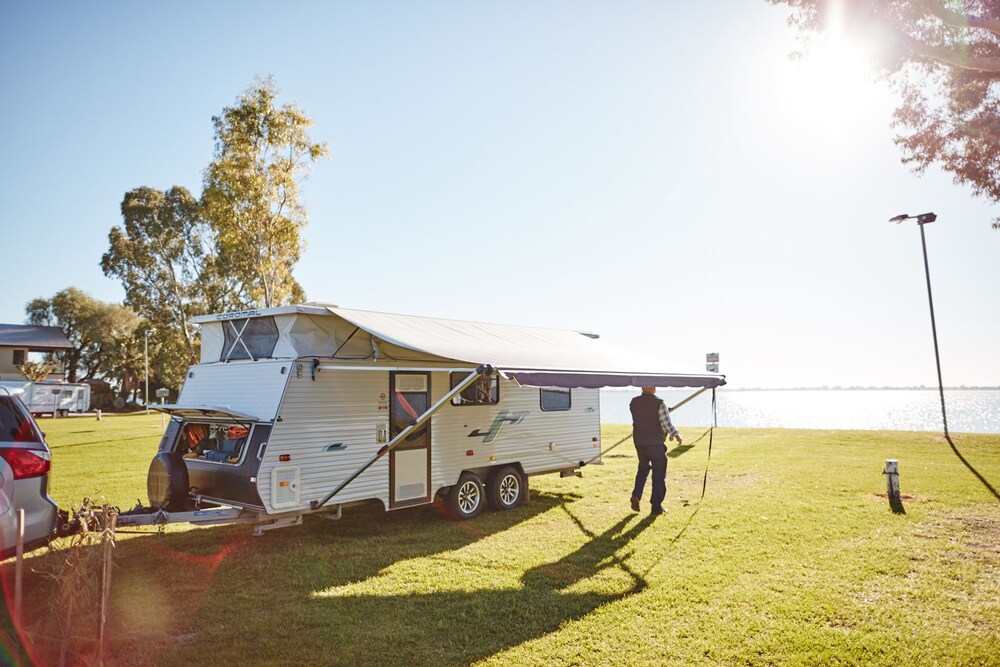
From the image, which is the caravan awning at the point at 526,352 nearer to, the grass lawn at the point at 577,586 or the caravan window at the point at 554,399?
the caravan window at the point at 554,399

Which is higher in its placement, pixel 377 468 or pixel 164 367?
pixel 164 367

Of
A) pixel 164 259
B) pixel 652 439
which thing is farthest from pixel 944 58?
pixel 164 259

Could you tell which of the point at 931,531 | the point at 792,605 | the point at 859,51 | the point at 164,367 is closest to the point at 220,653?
the point at 792,605

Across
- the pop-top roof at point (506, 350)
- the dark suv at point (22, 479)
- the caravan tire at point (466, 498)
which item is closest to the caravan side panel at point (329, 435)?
the pop-top roof at point (506, 350)

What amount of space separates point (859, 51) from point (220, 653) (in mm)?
9803

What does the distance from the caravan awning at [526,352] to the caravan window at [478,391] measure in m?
0.64

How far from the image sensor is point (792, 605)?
229 inches

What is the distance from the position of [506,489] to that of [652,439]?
2.39 meters

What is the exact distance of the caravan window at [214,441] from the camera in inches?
291

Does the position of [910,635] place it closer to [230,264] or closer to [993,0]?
[993,0]

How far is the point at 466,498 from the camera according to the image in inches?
376

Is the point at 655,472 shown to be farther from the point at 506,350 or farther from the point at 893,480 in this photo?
the point at 893,480

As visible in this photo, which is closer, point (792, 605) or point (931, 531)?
point (792, 605)

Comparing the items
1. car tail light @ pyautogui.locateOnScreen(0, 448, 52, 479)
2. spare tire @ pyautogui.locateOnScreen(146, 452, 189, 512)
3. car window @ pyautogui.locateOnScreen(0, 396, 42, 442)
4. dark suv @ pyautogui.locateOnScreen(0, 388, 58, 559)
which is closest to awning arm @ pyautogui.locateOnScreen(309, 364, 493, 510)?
spare tire @ pyautogui.locateOnScreen(146, 452, 189, 512)
